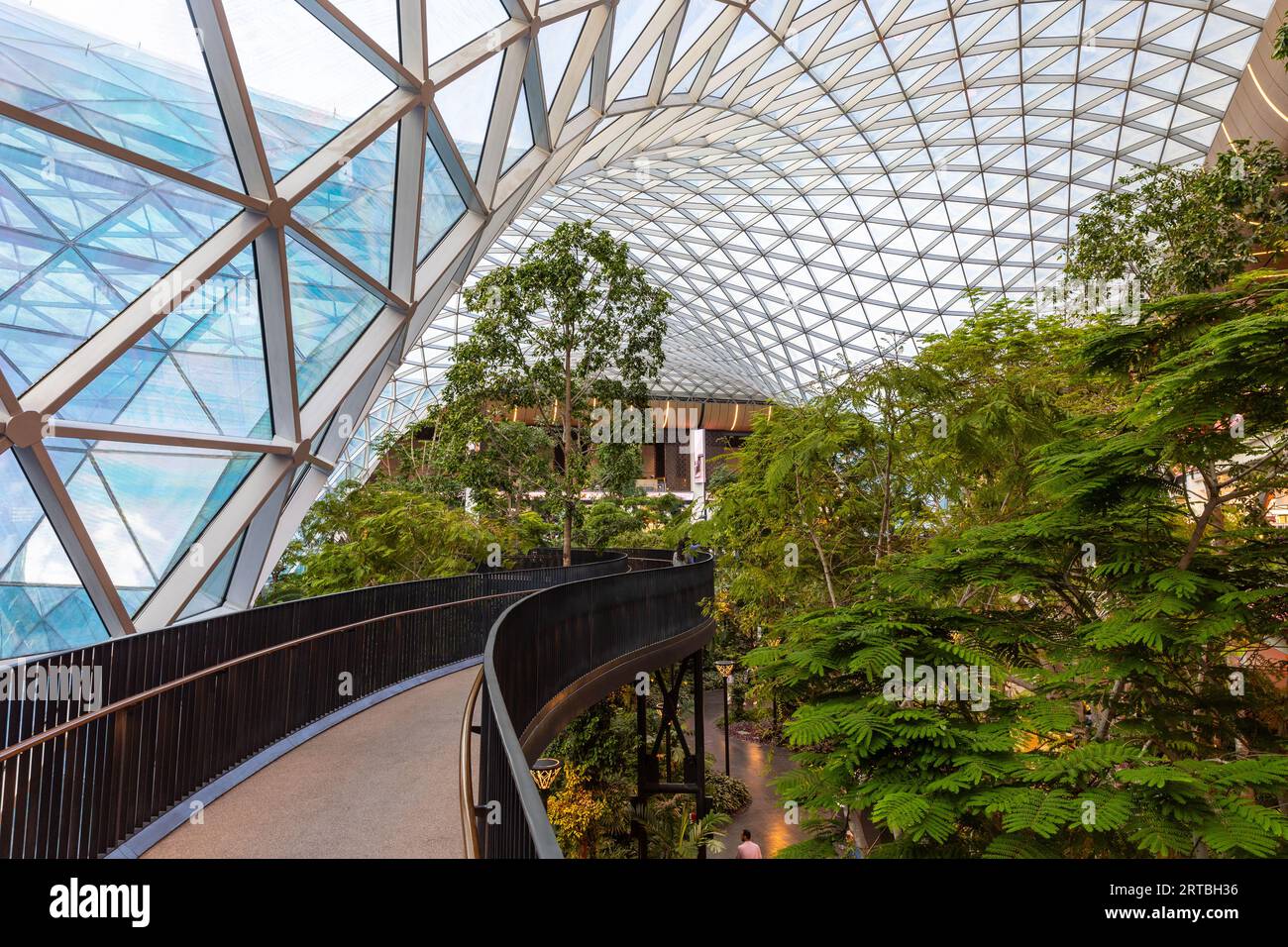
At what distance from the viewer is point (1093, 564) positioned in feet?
18.1

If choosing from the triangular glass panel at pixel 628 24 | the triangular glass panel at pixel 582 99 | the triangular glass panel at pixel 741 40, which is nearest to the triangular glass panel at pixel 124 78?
the triangular glass panel at pixel 582 99

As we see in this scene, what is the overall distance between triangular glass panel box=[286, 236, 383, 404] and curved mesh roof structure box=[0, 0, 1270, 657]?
0.22ft

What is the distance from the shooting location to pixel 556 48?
16.0 m

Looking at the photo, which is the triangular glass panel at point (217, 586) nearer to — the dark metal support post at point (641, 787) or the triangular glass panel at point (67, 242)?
the triangular glass panel at point (67, 242)

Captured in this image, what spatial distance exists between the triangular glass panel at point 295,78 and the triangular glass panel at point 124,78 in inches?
26.4

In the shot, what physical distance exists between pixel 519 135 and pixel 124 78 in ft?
33.5

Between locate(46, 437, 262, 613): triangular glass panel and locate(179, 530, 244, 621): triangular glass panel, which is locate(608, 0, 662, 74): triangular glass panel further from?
locate(179, 530, 244, 621): triangular glass panel

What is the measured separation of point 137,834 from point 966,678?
669 cm

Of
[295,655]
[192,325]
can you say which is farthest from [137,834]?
[192,325]

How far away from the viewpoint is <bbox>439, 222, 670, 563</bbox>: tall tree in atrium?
21.1 metres

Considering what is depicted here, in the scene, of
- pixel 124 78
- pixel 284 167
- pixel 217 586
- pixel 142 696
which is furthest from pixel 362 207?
pixel 142 696

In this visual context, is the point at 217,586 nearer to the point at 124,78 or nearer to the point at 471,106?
the point at 124,78
